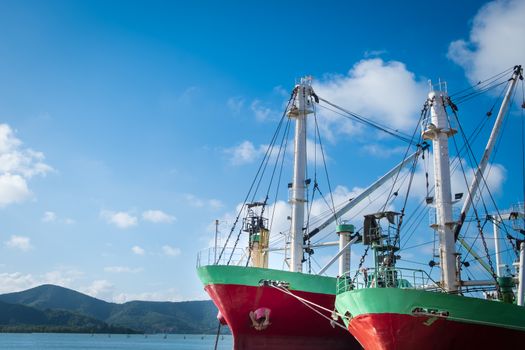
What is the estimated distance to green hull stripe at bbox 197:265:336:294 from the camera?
914 inches

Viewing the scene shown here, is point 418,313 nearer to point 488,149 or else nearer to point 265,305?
point 265,305

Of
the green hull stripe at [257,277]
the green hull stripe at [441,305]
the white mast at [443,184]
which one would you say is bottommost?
the green hull stripe at [441,305]

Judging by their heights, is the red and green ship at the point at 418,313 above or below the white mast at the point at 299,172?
below

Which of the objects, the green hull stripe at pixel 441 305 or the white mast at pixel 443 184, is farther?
the white mast at pixel 443 184

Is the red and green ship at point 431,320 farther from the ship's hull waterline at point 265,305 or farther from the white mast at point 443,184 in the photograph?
the ship's hull waterline at point 265,305

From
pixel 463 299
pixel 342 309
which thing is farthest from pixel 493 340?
pixel 342 309

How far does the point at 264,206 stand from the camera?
31359mm

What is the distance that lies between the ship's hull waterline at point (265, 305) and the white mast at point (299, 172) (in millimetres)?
3153

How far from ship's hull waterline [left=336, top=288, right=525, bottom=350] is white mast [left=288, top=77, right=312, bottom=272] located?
10564 mm

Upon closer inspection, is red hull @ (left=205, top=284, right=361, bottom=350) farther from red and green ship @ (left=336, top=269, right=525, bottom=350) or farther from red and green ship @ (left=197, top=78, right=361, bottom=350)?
red and green ship @ (left=336, top=269, right=525, bottom=350)

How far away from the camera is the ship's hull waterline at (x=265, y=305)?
76.0 feet

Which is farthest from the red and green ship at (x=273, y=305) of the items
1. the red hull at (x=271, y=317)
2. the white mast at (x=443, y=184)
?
the white mast at (x=443, y=184)

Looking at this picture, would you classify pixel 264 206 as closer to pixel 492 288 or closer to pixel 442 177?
pixel 442 177

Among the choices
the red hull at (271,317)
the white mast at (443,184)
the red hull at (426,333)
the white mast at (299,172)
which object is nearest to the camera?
the red hull at (426,333)
